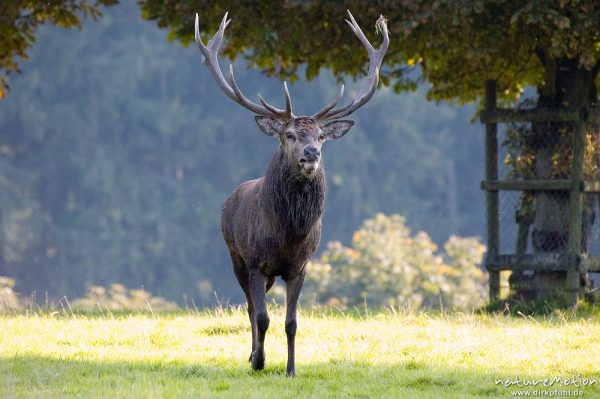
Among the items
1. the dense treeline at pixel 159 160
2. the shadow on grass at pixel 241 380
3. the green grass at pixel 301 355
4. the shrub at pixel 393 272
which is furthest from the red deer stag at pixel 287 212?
the dense treeline at pixel 159 160

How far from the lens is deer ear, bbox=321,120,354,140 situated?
905 cm

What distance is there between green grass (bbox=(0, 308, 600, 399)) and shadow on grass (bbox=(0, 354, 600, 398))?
0.04 feet

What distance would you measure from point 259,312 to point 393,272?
18.4 m

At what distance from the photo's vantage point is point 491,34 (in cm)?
1298

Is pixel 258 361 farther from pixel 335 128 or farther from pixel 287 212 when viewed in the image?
pixel 335 128

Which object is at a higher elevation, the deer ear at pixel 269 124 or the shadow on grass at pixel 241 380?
the deer ear at pixel 269 124

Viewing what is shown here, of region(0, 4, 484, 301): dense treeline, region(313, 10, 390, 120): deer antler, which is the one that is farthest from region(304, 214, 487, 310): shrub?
region(0, 4, 484, 301): dense treeline

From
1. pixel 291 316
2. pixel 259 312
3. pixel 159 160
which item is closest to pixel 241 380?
pixel 259 312

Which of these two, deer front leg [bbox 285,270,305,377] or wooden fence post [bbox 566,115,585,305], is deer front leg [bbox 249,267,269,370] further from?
wooden fence post [bbox 566,115,585,305]

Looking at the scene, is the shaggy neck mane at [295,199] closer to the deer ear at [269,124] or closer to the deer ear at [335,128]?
the deer ear at [269,124]

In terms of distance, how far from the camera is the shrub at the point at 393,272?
1047 inches

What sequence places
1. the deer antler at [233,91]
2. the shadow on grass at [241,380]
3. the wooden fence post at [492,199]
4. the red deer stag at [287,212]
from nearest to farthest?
the shadow on grass at [241,380], the red deer stag at [287,212], the deer antler at [233,91], the wooden fence post at [492,199]

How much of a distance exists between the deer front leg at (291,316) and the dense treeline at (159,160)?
114 feet

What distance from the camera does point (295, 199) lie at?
8.73 meters
